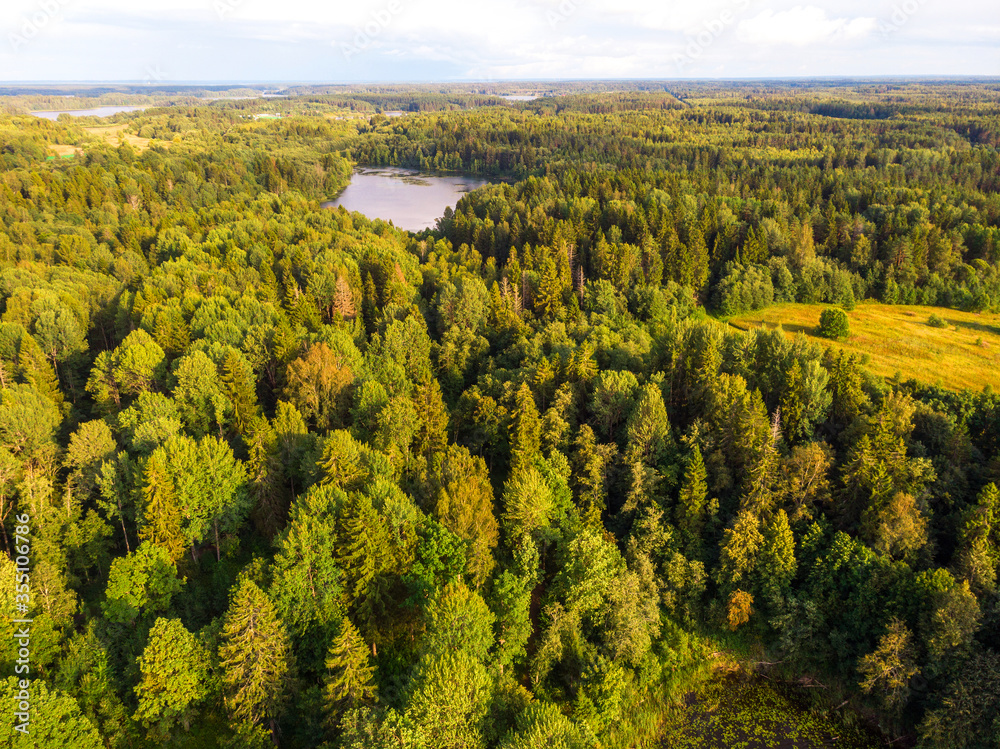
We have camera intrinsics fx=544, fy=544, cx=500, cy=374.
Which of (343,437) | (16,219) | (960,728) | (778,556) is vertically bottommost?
(960,728)

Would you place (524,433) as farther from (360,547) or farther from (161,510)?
(161,510)

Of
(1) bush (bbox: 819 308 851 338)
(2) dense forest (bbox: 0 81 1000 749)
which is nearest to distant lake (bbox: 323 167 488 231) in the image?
(2) dense forest (bbox: 0 81 1000 749)

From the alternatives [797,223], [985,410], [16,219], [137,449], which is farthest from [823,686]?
[16,219]

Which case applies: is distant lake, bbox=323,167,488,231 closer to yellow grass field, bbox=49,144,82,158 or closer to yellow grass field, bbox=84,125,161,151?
yellow grass field, bbox=84,125,161,151

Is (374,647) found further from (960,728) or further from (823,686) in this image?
(960,728)

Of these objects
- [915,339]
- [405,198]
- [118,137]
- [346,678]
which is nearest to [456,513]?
[346,678]

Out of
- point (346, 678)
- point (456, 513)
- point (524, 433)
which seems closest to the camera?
point (346, 678)
